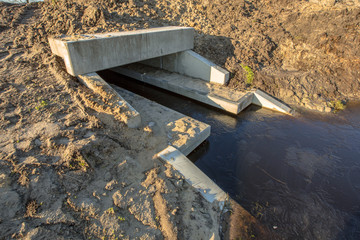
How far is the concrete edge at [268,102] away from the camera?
512 inches

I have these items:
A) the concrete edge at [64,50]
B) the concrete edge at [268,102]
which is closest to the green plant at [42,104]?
the concrete edge at [64,50]

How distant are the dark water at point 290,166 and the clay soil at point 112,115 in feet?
3.90

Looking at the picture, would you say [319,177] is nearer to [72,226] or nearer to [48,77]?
[72,226]

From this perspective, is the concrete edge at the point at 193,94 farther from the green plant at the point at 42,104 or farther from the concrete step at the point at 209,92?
the green plant at the point at 42,104

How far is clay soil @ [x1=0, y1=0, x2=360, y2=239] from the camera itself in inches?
209

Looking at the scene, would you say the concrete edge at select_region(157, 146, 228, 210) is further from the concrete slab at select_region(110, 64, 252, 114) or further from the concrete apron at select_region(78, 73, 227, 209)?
the concrete slab at select_region(110, 64, 252, 114)

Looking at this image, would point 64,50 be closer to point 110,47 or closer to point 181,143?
point 110,47

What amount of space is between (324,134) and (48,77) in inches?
607

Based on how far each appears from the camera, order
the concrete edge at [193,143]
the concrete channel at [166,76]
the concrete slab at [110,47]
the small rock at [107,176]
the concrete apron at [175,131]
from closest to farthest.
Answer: the small rock at [107,176], the concrete apron at [175,131], the concrete channel at [166,76], the concrete edge at [193,143], the concrete slab at [110,47]

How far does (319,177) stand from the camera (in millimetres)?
8594

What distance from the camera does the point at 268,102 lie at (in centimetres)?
1346

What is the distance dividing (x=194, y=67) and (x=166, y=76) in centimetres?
243

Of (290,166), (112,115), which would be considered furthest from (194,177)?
(290,166)

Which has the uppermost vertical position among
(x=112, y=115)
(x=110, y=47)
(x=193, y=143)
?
(x=110, y=47)
